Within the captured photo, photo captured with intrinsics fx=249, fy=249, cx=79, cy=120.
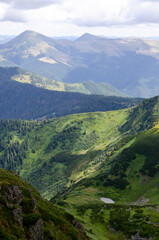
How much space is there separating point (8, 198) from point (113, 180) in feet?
419

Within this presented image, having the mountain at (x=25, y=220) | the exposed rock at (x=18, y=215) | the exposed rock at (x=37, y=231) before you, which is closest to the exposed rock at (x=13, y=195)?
the mountain at (x=25, y=220)

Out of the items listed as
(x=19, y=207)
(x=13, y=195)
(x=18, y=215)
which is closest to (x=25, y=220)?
(x=18, y=215)

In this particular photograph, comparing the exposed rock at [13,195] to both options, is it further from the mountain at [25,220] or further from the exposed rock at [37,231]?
the exposed rock at [37,231]

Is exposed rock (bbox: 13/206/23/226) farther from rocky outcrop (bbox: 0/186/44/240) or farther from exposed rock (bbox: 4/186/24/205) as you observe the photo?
exposed rock (bbox: 4/186/24/205)

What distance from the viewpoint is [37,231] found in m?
54.4

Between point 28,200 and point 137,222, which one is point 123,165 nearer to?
point 137,222

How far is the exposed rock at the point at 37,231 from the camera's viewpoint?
5331cm

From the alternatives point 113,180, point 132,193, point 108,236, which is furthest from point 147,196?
point 108,236

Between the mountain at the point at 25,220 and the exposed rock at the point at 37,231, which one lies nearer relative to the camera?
the mountain at the point at 25,220

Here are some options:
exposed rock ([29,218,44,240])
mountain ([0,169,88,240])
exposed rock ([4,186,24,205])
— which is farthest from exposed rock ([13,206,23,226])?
A: exposed rock ([4,186,24,205])

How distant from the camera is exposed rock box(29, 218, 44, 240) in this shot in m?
53.3

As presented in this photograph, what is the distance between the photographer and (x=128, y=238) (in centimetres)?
8581

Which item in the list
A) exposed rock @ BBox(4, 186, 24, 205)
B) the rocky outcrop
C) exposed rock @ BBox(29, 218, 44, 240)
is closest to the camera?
exposed rock @ BBox(29, 218, 44, 240)

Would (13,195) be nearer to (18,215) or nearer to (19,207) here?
(19,207)
